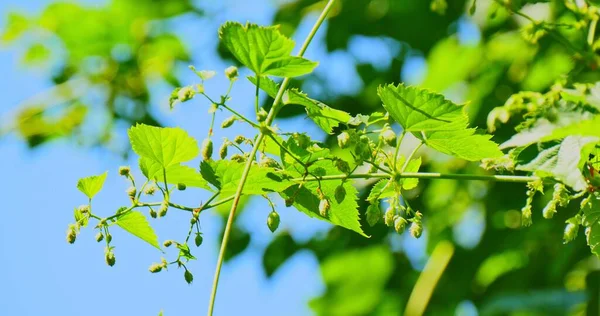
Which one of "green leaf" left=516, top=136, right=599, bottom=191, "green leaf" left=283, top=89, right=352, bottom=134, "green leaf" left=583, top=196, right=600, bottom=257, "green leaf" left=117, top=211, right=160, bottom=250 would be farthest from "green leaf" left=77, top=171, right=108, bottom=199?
"green leaf" left=583, top=196, right=600, bottom=257

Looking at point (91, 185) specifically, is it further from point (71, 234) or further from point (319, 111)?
point (319, 111)

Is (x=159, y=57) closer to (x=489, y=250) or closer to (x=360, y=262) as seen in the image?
(x=360, y=262)

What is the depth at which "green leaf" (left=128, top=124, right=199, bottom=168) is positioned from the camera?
168cm

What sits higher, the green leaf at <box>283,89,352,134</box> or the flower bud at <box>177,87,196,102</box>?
the flower bud at <box>177,87,196,102</box>

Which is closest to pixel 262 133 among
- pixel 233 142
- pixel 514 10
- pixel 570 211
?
pixel 233 142

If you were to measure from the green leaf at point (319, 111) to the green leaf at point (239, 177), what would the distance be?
0.13 meters

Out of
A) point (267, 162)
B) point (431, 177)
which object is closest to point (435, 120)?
point (431, 177)

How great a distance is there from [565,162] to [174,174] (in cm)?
77

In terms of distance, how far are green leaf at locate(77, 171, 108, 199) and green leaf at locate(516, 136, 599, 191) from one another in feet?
2.94

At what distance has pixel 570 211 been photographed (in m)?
3.69

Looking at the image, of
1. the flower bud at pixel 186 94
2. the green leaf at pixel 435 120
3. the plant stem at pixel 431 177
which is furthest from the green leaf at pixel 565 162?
the flower bud at pixel 186 94

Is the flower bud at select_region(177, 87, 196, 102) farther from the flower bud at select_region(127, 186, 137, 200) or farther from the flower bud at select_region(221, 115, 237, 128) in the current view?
the flower bud at select_region(127, 186, 137, 200)

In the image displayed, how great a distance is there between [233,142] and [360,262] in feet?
10.1

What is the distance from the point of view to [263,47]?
1.47m
